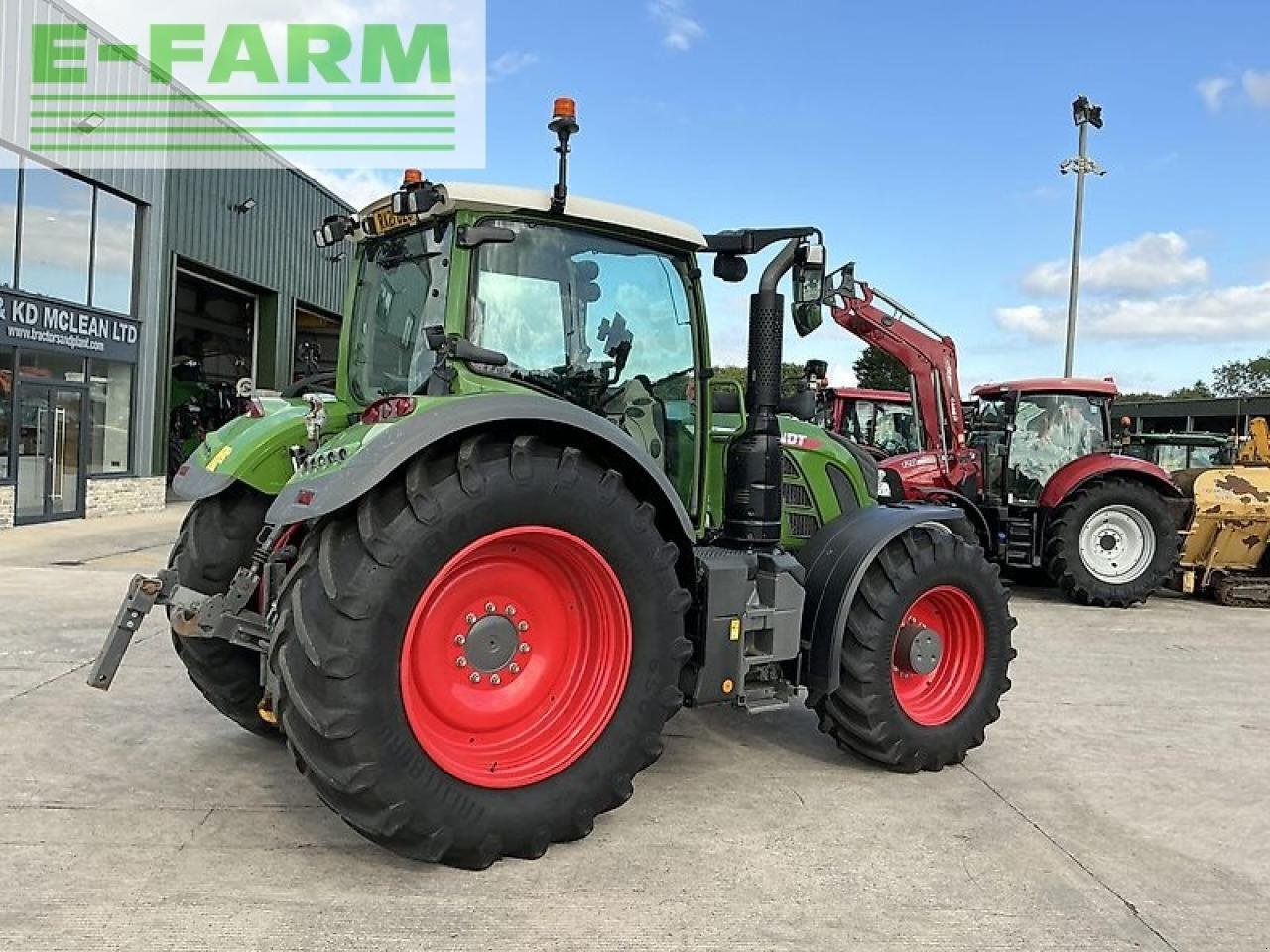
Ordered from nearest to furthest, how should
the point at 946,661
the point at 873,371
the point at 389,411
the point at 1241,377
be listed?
the point at 389,411
the point at 946,661
the point at 873,371
the point at 1241,377

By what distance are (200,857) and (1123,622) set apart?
328 inches

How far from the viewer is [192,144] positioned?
58.1 feet

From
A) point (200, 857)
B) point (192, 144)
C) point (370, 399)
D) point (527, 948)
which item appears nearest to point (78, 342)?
point (192, 144)

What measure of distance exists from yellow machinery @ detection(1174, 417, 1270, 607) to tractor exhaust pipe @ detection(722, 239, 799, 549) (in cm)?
800

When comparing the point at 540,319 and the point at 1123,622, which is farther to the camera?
the point at 1123,622

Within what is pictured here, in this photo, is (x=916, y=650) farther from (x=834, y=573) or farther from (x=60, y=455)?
(x=60, y=455)

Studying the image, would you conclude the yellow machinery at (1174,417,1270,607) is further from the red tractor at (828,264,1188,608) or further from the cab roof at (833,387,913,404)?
the cab roof at (833,387,913,404)

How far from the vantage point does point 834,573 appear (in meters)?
4.52

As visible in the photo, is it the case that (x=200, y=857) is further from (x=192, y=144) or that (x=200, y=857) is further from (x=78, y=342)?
(x=192, y=144)

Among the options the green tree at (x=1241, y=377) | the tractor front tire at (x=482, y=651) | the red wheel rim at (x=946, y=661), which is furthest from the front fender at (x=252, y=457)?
the green tree at (x=1241, y=377)

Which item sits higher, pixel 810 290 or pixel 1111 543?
pixel 810 290

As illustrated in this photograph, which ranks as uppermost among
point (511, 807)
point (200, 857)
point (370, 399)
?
point (370, 399)

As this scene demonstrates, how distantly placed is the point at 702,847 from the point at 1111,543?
8219mm

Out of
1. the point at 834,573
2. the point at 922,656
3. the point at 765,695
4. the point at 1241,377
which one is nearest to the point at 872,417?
the point at 922,656
